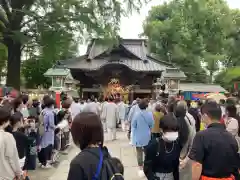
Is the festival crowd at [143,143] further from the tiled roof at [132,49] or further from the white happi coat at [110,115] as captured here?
the tiled roof at [132,49]

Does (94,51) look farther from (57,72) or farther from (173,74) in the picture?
(173,74)

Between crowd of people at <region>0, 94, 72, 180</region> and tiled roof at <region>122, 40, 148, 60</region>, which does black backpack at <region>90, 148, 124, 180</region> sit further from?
tiled roof at <region>122, 40, 148, 60</region>

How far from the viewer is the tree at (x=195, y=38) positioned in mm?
28922

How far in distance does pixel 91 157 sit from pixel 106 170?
134 mm

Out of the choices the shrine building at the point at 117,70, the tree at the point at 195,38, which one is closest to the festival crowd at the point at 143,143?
the shrine building at the point at 117,70

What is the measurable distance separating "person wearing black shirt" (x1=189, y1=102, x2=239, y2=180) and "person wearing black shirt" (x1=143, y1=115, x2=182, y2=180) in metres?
0.57

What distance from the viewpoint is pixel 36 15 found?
13.5 metres

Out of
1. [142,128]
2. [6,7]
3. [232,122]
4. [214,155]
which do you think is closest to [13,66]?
[6,7]

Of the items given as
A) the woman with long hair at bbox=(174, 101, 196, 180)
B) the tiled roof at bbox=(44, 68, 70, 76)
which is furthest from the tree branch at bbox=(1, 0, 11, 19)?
the woman with long hair at bbox=(174, 101, 196, 180)

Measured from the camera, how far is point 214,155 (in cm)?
289

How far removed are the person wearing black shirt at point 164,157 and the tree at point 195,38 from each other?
25.7 metres

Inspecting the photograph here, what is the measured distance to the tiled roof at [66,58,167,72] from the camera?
21.8 m

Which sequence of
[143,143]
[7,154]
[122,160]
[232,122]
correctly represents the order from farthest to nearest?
[122,160]
[143,143]
[232,122]
[7,154]

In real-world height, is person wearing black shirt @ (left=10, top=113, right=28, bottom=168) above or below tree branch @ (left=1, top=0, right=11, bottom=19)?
below
